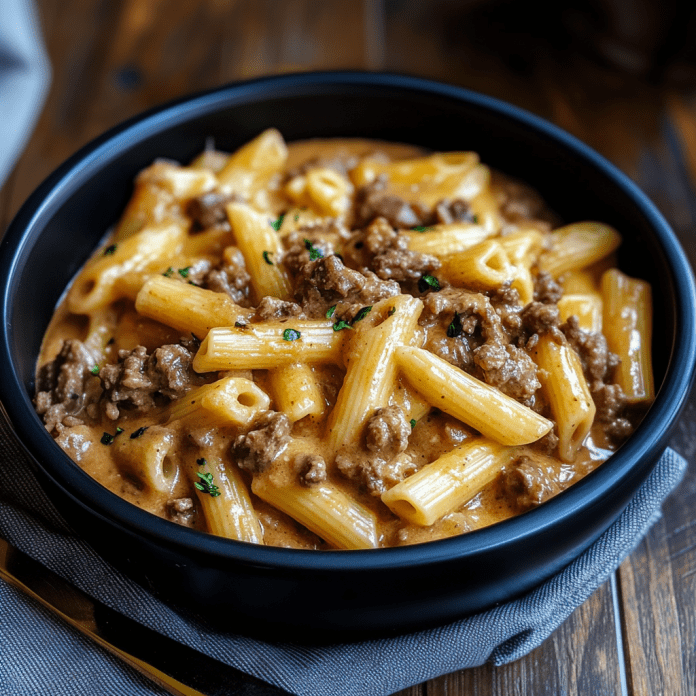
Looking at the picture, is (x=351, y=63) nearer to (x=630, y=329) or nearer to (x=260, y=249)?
(x=260, y=249)

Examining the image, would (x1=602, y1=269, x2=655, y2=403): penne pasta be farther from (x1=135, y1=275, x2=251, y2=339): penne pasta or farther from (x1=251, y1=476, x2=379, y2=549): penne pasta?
(x1=135, y1=275, x2=251, y2=339): penne pasta

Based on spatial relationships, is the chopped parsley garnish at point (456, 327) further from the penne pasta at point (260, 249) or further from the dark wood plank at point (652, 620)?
the dark wood plank at point (652, 620)

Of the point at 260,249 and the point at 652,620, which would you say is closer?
the point at 652,620

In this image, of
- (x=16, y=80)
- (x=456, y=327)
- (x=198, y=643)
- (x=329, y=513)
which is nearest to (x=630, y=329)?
(x=456, y=327)

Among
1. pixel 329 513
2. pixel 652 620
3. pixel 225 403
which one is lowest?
pixel 652 620

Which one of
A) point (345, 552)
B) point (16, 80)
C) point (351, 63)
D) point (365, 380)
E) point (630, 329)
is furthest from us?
point (351, 63)

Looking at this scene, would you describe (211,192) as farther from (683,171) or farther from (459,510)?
(683,171)
